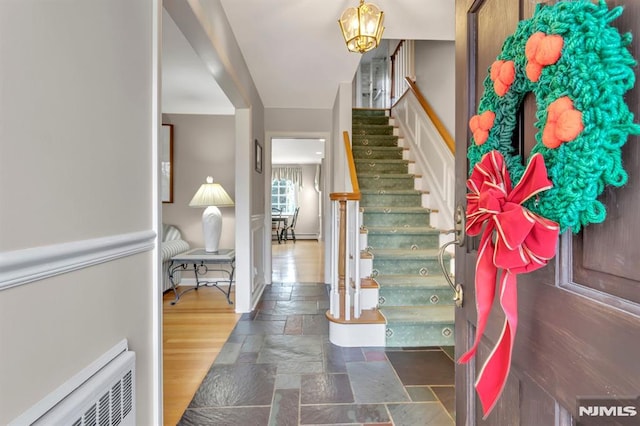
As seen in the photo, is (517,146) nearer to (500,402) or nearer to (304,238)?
(500,402)

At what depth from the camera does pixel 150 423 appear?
118 cm

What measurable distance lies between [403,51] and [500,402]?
5.56m

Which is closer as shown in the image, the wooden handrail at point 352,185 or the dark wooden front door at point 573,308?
the dark wooden front door at point 573,308

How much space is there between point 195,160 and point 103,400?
385cm

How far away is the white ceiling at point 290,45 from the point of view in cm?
221

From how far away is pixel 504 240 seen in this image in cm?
53

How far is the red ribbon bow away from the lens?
50 cm

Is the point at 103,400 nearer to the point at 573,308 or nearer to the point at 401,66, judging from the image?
the point at 573,308

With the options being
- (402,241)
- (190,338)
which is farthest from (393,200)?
(190,338)

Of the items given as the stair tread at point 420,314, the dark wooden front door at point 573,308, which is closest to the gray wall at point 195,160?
the stair tread at point 420,314

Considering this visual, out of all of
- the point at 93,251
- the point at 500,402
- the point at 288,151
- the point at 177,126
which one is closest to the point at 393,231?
the point at 500,402

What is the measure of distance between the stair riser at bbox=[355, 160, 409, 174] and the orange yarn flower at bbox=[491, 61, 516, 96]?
11.3 feet
